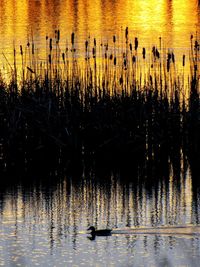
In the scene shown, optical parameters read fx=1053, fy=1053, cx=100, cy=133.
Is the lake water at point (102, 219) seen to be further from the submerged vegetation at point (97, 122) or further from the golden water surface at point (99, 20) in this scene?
the golden water surface at point (99, 20)

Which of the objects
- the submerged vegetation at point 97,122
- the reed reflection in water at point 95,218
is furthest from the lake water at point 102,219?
the submerged vegetation at point 97,122

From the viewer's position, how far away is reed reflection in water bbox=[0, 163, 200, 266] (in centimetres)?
862

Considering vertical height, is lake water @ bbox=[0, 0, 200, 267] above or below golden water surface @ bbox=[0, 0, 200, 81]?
below

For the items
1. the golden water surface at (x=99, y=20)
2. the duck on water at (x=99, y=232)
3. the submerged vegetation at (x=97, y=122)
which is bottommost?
the duck on water at (x=99, y=232)

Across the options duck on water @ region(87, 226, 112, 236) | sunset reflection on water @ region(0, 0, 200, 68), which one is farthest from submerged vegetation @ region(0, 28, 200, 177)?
sunset reflection on water @ region(0, 0, 200, 68)

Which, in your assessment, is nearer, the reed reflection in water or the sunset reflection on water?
the reed reflection in water

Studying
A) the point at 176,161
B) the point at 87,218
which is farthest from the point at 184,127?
the point at 87,218

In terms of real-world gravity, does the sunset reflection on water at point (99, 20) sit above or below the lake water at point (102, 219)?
A: above

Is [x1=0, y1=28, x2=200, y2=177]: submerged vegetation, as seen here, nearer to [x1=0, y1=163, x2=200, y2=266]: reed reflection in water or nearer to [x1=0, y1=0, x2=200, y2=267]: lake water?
[x1=0, y1=0, x2=200, y2=267]: lake water

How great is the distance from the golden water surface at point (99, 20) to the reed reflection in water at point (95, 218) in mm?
8299

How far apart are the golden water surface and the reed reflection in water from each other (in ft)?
27.2

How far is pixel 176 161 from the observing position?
12.6 m

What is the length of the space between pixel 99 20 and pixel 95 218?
1701 cm

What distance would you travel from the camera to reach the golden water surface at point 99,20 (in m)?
22.1
